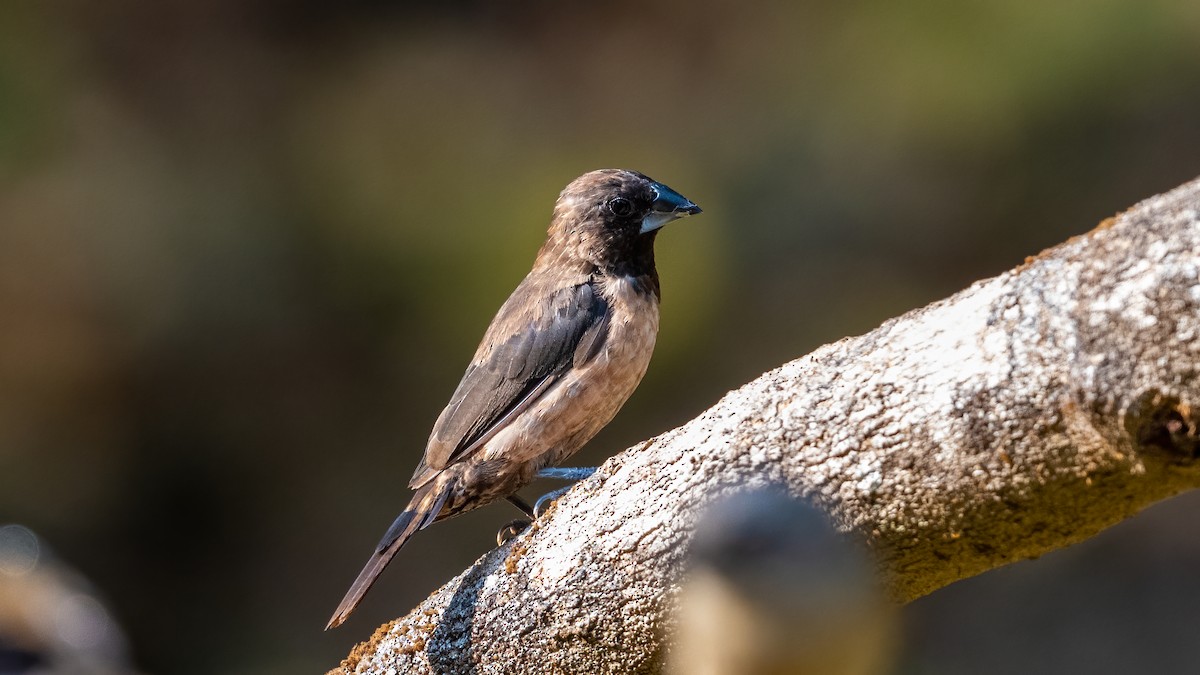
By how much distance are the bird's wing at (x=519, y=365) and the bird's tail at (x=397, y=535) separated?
0.06 m

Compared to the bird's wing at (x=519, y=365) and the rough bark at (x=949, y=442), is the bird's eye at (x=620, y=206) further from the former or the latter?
the rough bark at (x=949, y=442)

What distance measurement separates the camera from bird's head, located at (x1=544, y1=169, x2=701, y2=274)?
12.6 ft

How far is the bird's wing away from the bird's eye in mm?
254

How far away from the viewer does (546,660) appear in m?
2.55

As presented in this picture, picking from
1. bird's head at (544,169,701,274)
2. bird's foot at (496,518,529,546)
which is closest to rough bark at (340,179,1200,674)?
bird's foot at (496,518,529,546)

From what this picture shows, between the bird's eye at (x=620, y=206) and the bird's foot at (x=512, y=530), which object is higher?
the bird's eye at (x=620, y=206)

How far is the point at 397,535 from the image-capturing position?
326 centimetres

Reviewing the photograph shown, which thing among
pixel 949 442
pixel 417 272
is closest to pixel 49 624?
pixel 417 272

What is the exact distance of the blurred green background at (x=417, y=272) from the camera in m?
6.66

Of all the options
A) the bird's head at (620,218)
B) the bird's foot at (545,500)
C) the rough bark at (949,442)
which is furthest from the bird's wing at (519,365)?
the rough bark at (949,442)

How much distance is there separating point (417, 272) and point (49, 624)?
2.48m

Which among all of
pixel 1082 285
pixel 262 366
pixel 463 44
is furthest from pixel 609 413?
pixel 463 44

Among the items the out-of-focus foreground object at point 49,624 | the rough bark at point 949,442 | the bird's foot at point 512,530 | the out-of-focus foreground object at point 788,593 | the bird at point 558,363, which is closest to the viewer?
the rough bark at point 949,442

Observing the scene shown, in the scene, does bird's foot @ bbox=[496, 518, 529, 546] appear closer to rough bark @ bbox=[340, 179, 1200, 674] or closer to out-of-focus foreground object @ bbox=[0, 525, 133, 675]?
rough bark @ bbox=[340, 179, 1200, 674]
